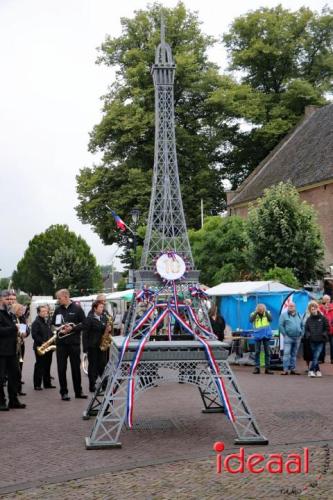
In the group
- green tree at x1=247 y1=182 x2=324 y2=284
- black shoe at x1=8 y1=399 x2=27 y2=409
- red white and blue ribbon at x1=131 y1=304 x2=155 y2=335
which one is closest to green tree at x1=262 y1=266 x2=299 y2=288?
green tree at x1=247 y1=182 x2=324 y2=284

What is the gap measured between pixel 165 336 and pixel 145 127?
96.3 ft

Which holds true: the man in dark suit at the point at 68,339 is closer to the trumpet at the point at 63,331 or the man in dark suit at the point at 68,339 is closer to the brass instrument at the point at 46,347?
the trumpet at the point at 63,331

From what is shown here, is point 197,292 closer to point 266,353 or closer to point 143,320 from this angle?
point 143,320

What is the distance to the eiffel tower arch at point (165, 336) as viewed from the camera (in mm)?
8758

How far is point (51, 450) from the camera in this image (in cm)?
846

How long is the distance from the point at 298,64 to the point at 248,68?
3200 millimetres

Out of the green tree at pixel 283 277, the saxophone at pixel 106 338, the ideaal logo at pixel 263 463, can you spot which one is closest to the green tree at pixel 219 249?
the green tree at pixel 283 277

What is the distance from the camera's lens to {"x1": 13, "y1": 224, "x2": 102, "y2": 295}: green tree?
253 feet

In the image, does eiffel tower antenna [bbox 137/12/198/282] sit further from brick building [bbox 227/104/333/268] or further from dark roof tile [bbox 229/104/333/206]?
Answer: dark roof tile [bbox 229/104/333/206]

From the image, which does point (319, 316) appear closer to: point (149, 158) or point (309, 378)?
point (309, 378)

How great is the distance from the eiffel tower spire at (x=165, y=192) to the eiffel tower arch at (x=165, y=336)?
2 cm

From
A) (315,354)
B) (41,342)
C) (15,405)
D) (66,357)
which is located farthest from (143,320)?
(315,354)

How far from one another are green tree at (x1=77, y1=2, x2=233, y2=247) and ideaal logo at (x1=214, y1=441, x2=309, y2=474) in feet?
100

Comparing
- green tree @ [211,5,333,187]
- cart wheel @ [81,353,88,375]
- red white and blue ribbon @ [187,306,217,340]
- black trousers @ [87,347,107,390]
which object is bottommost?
cart wheel @ [81,353,88,375]
